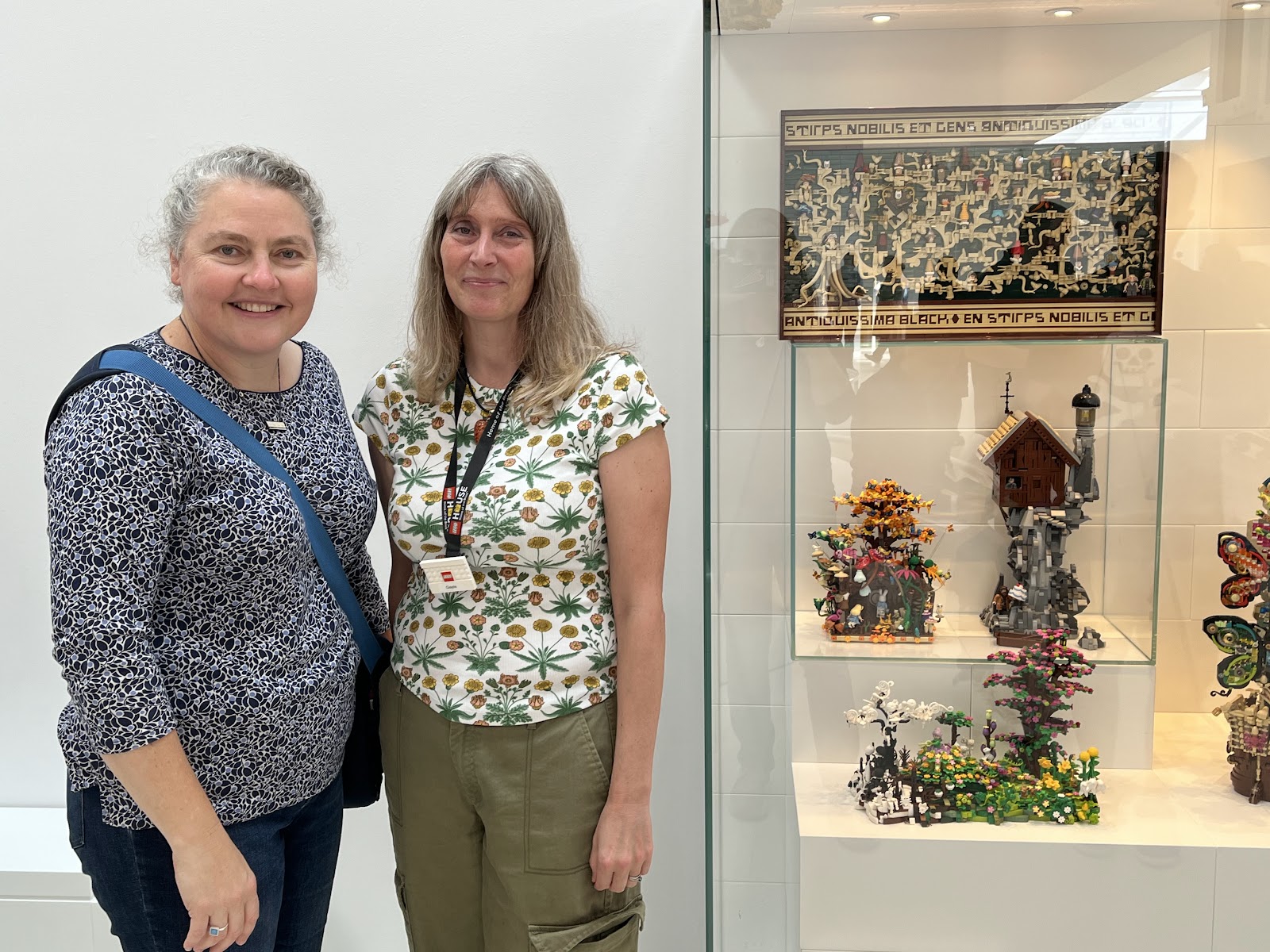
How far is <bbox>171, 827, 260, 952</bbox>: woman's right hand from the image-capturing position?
4.24 feet

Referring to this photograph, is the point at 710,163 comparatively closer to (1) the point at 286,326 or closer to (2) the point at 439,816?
(1) the point at 286,326

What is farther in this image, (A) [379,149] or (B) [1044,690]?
(A) [379,149]

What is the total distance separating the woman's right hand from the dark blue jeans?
0.04 meters

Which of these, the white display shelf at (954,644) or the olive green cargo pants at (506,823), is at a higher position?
the white display shelf at (954,644)

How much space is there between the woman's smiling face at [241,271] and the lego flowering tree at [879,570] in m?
0.87

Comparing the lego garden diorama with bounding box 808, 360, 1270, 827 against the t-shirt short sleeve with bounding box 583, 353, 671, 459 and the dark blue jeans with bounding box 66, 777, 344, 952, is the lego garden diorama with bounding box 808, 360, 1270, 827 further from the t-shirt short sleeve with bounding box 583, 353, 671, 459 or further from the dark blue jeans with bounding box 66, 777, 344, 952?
the dark blue jeans with bounding box 66, 777, 344, 952

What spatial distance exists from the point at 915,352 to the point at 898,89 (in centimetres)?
38

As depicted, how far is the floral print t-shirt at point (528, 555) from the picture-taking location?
1.48 meters

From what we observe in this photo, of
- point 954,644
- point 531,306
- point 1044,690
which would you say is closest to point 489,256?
point 531,306

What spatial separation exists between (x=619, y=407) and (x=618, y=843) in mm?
616

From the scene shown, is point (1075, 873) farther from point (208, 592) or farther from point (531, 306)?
point (208, 592)

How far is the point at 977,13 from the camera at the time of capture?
146 cm

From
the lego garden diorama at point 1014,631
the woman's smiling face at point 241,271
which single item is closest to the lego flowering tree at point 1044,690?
the lego garden diorama at point 1014,631

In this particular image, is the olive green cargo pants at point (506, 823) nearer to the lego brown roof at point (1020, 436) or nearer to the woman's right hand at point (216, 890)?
the woman's right hand at point (216, 890)
